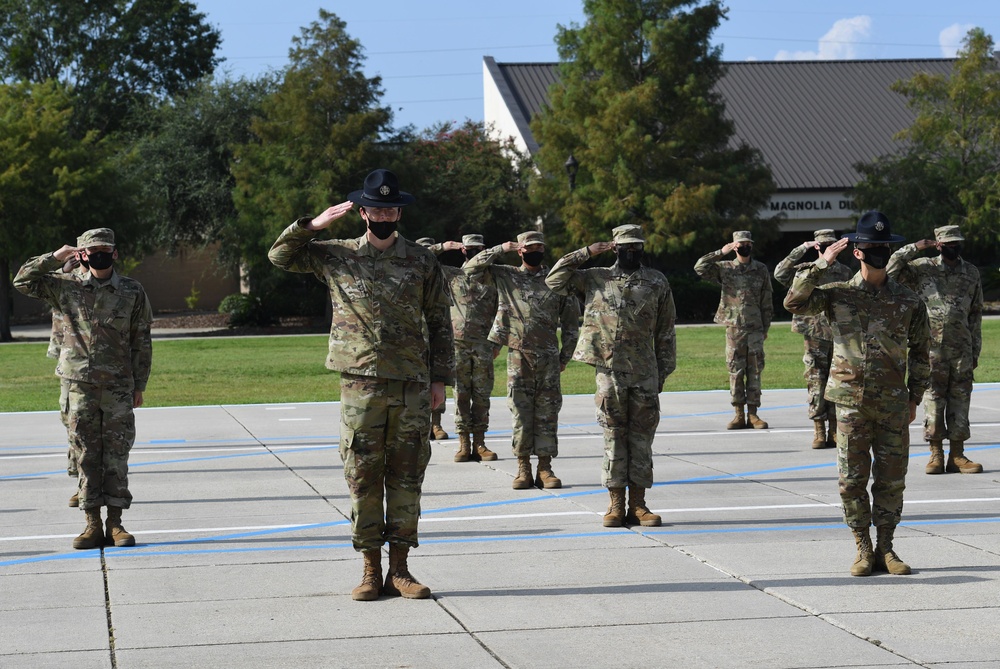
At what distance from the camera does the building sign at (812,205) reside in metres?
46.5

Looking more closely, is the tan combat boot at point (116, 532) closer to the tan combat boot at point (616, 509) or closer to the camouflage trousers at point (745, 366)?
the tan combat boot at point (616, 509)

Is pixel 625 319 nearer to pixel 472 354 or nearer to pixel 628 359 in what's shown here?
pixel 628 359

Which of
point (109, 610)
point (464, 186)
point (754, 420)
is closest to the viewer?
point (109, 610)

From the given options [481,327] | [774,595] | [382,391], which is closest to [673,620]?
[774,595]

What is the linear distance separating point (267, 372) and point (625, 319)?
16.2m

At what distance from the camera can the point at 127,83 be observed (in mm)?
58531

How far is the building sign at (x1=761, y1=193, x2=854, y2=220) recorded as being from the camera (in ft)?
152

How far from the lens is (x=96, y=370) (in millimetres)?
8500

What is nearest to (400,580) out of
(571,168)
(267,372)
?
(267,372)

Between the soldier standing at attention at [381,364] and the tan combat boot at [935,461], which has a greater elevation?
the soldier standing at attention at [381,364]

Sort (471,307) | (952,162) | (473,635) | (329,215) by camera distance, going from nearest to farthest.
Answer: (473,635) → (329,215) → (471,307) → (952,162)

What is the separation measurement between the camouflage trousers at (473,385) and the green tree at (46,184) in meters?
23.8

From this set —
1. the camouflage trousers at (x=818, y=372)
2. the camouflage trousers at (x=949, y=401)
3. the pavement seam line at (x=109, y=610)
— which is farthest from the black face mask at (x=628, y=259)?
the camouflage trousers at (x=818, y=372)

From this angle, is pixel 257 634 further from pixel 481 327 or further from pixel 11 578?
pixel 481 327
